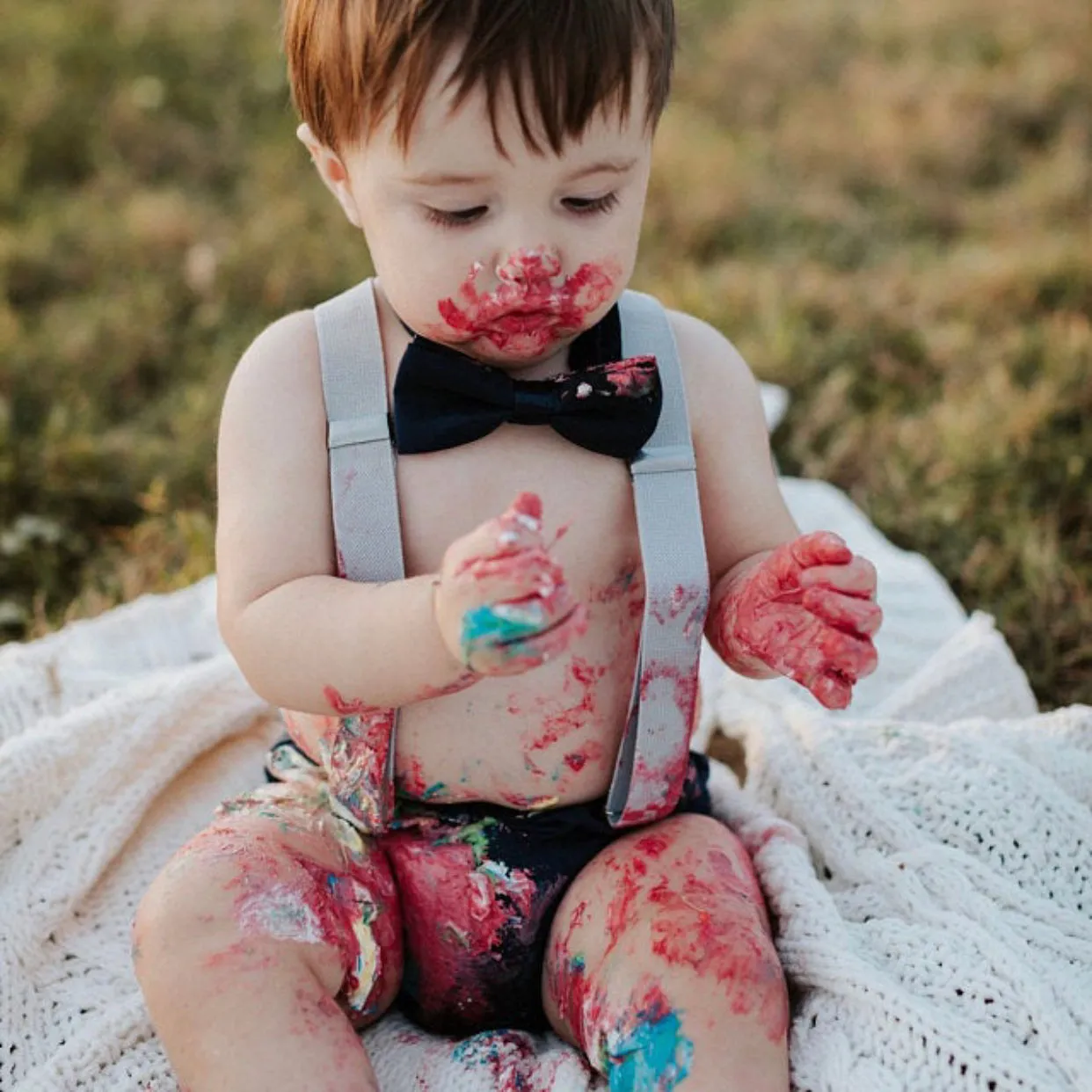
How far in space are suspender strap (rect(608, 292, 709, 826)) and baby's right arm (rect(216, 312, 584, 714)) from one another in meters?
0.27

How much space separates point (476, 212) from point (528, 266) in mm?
82

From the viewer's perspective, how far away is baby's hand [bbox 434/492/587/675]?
1201 mm

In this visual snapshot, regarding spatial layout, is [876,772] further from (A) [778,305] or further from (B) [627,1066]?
(A) [778,305]

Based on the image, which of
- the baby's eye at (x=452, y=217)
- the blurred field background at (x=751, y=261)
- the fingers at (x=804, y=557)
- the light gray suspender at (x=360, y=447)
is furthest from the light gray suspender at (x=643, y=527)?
the blurred field background at (x=751, y=261)

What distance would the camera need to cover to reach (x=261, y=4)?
471 centimetres

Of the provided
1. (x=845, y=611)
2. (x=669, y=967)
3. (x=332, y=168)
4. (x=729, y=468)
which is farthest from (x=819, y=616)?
(x=332, y=168)

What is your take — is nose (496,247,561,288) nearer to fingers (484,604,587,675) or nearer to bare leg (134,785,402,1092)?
fingers (484,604,587,675)

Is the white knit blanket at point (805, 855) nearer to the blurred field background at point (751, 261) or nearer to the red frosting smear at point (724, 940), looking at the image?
the red frosting smear at point (724, 940)

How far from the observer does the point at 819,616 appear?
141 cm

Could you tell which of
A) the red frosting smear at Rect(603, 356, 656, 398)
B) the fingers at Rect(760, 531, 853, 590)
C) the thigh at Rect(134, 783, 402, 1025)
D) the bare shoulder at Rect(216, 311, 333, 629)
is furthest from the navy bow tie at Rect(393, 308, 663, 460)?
the thigh at Rect(134, 783, 402, 1025)

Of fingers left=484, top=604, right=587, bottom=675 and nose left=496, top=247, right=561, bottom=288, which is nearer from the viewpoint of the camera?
Answer: fingers left=484, top=604, right=587, bottom=675

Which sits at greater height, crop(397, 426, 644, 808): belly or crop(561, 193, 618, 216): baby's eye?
crop(561, 193, 618, 216): baby's eye

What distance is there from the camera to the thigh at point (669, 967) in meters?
1.39

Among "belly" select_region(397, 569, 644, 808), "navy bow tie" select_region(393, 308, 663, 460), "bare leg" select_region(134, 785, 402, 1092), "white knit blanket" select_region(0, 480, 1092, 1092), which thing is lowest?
"white knit blanket" select_region(0, 480, 1092, 1092)
